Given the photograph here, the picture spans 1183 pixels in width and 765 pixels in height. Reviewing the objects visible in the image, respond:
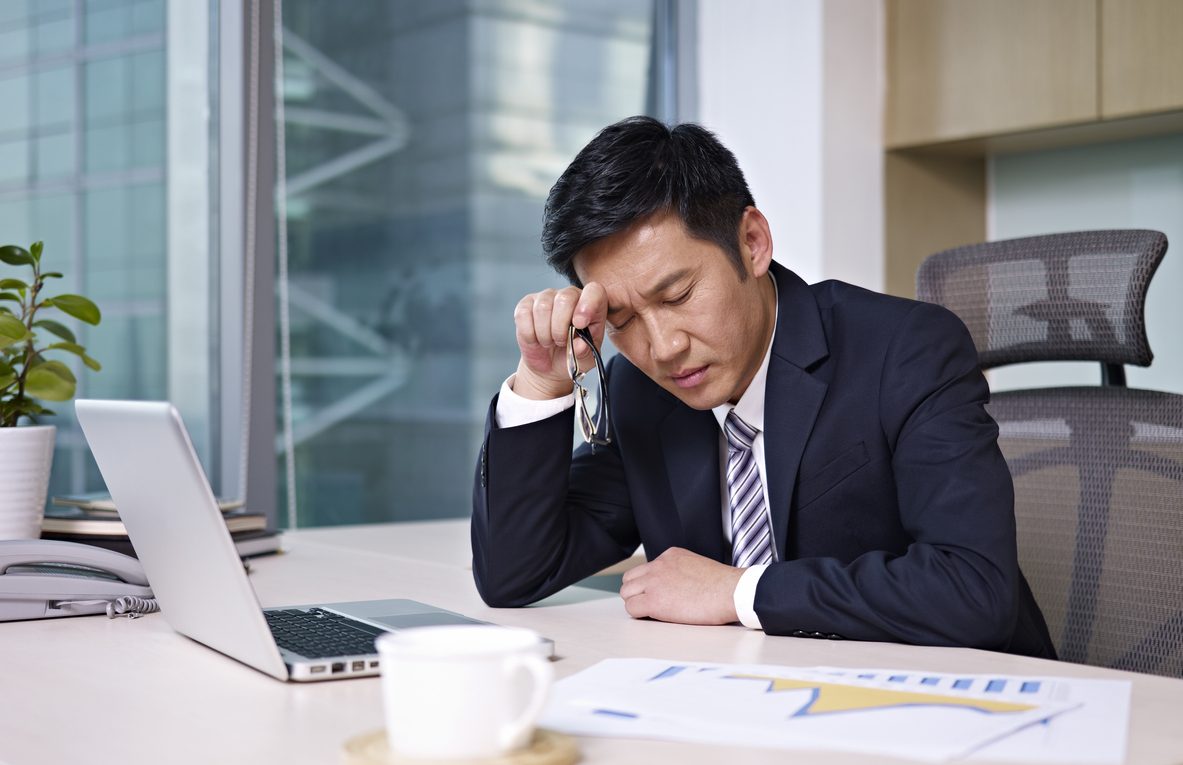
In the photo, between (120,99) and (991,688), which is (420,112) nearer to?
(120,99)

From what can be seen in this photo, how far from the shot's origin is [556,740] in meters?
0.72

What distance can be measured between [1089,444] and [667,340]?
0.69 meters

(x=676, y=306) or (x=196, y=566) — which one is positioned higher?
(x=676, y=306)

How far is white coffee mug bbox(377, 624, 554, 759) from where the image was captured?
0.64m

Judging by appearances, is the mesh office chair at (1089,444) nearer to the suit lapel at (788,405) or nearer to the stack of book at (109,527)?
the suit lapel at (788,405)

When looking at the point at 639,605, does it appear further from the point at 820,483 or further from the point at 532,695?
the point at 532,695

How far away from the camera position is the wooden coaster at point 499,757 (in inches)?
26.3

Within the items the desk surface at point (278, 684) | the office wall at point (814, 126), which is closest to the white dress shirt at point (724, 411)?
the desk surface at point (278, 684)

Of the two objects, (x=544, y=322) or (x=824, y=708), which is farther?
(x=544, y=322)

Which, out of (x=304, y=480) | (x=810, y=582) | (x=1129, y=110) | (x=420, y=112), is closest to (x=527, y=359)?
(x=810, y=582)

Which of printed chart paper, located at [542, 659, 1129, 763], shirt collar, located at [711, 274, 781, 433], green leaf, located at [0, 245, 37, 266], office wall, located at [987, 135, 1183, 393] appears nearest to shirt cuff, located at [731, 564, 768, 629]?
printed chart paper, located at [542, 659, 1129, 763]

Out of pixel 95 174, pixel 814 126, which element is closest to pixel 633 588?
pixel 95 174

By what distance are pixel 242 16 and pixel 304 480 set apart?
108 cm

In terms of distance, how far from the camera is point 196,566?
0.99 m
